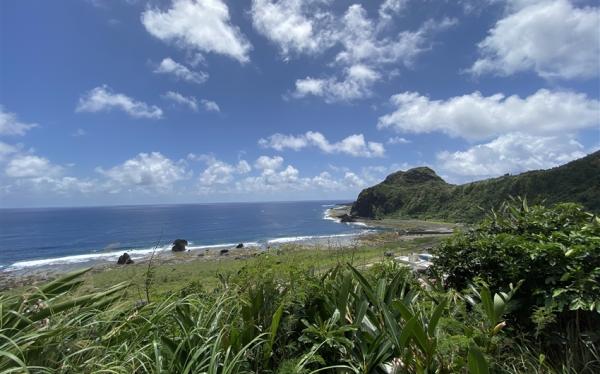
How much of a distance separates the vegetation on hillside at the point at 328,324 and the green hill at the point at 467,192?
28.3 meters

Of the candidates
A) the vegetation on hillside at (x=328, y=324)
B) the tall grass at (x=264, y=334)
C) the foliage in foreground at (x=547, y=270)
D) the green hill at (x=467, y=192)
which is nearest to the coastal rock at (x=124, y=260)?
the green hill at (x=467, y=192)

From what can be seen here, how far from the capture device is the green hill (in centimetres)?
4891

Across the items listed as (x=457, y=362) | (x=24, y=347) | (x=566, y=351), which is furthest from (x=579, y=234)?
(x=24, y=347)

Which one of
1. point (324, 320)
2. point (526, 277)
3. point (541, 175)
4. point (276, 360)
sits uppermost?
point (541, 175)

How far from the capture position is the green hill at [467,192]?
4891cm

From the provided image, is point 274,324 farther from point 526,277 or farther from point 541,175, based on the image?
point 541,175

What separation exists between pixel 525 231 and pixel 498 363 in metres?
1.71

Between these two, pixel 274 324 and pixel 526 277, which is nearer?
pixel 274 324

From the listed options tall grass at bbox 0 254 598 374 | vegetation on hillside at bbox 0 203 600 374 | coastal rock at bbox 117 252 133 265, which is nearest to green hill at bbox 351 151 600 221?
coastal rock at bbox 117 252 133 265

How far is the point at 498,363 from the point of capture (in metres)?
2.27

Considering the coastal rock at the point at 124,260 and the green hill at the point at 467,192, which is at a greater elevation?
the green hill at the point at 467,192

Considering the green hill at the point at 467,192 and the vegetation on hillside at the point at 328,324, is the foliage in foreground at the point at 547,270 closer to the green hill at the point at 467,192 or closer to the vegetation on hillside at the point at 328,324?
the vegetation on hillside at the point at 328,324

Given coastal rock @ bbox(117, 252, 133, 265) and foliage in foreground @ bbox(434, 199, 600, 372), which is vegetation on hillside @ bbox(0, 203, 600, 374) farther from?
coastal rock @ bbox(117, 252, 133, 265)

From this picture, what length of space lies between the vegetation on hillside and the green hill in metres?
28.3
